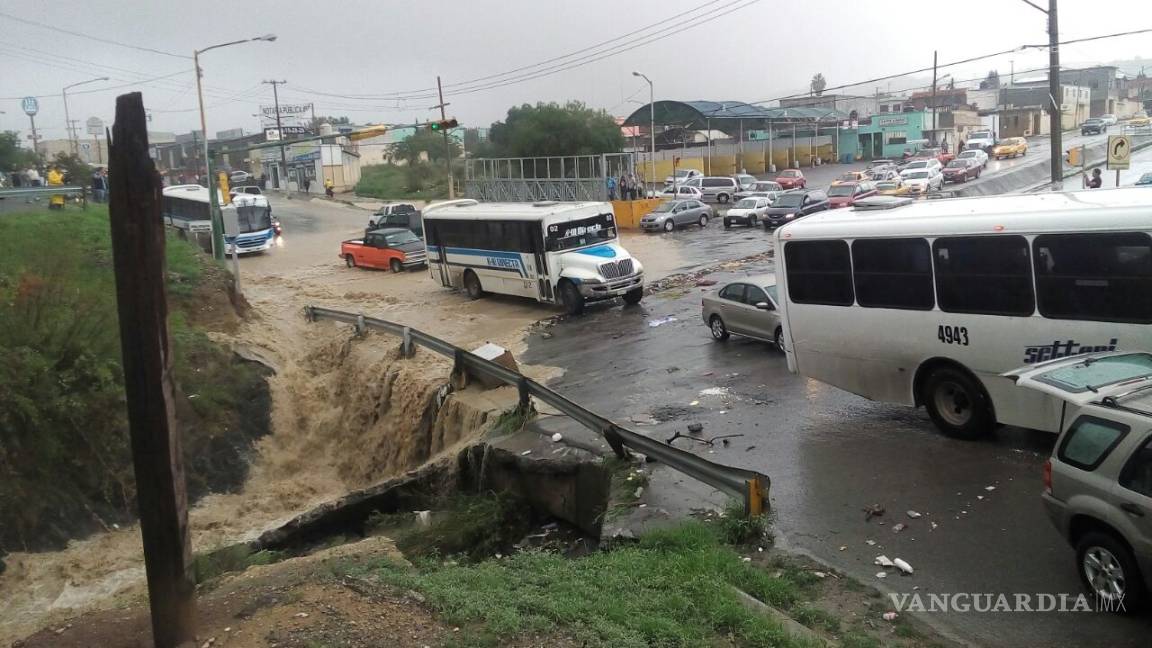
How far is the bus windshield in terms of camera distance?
23203mm

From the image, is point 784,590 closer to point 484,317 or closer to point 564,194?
point 484,317

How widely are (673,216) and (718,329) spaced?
2508cm

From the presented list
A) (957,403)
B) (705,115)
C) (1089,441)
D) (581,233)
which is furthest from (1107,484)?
(705,115)

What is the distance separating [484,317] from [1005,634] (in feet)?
63.2

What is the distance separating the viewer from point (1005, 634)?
6094 mm

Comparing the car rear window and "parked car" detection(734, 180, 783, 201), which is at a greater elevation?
"parked car" detection(734, 180, 783, 201)

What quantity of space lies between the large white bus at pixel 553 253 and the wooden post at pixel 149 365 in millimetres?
17241

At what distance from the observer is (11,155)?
62.7 metres

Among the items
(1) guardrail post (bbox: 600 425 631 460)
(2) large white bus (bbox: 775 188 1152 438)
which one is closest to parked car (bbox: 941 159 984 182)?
(2) large white bus (bbox: 775 188 1152 438)

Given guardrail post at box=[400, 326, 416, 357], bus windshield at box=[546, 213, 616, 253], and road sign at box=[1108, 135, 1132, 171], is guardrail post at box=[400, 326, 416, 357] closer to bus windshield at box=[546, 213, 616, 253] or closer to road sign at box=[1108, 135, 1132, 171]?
bus windshield at box=[546, 213, 616, 253]

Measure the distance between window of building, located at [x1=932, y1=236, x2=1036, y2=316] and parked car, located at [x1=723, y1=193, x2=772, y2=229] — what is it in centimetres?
3167

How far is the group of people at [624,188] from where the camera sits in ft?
154

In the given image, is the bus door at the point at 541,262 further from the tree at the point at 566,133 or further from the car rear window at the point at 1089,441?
the tree at the point at 566,133

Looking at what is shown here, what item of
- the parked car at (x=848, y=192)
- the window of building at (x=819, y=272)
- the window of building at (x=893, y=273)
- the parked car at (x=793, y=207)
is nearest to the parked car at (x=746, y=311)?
the window of building at (x=819, y=272)
